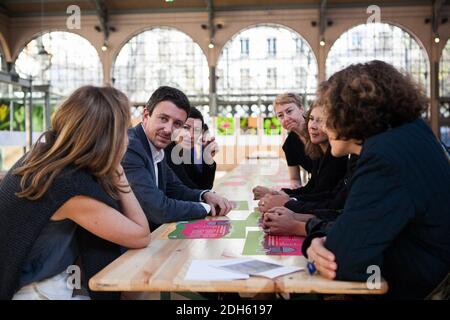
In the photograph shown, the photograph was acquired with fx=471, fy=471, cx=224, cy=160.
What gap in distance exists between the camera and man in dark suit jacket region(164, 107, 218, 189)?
365 cm

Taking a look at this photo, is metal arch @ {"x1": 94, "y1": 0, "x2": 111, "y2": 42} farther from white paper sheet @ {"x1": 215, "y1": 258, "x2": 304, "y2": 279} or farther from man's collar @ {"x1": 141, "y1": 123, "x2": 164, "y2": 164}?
white paper sheet @ {"x1": 215, "y1": 258, "x2": 304, "y2": 279}

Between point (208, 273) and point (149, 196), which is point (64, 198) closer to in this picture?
point (208, 273)

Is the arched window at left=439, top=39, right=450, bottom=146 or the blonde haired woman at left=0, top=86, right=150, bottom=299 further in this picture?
the arched window at left=439, top=39, right=450, bottom=146

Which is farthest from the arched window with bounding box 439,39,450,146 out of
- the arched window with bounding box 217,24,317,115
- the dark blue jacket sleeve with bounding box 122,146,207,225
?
the dark blue jacket sleeve with bounding box 122,146,207,225

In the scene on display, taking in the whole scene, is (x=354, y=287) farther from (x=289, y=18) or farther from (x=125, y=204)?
(x=289, y=18)

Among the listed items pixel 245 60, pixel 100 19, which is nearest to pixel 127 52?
pixel 100 19

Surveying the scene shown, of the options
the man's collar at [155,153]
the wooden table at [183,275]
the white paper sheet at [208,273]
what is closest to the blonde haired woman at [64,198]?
the wooden table at [183,275]

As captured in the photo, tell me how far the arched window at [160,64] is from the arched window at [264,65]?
0.76 metres

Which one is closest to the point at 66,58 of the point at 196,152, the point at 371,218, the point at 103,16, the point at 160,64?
the point at 103,16

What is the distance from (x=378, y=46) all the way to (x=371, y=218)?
1434 centimetres

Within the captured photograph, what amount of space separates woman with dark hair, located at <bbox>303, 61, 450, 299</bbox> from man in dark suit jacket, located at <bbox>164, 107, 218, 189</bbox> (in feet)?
7.53

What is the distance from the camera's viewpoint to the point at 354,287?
1191mm

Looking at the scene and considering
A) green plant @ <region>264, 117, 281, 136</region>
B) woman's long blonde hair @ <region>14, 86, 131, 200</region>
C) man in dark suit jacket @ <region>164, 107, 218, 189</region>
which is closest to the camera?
woman's long blonde hair @ <region>14, 86, 131, 200</region>

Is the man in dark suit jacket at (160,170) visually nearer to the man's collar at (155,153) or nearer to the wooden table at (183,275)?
the man's collar at (155,153)
